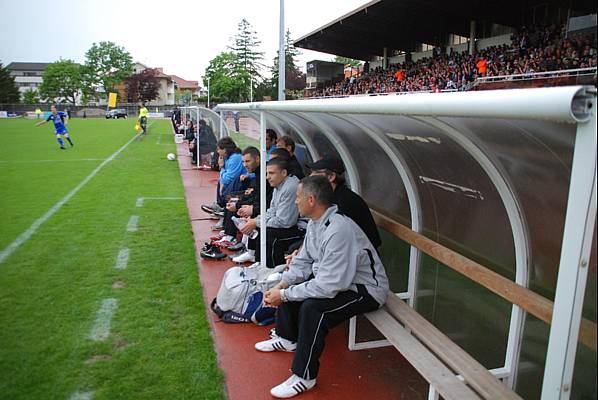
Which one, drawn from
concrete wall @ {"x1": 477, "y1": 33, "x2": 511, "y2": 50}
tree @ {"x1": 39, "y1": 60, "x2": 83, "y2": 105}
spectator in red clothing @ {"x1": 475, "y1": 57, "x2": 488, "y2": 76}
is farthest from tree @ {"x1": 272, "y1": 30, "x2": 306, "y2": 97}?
spectator in red clothing @ {"x1": 475, "y1": 57, "x2": 488, "y2": 76}

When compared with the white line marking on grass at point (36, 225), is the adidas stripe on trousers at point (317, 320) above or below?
above

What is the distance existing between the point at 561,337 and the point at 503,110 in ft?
2.52

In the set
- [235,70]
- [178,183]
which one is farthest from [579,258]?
[235,70]

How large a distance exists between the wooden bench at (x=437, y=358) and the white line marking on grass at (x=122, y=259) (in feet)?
11.8

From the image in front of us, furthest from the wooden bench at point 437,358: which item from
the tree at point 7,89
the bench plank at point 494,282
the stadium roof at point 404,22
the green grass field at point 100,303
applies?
the tree at point 7,89

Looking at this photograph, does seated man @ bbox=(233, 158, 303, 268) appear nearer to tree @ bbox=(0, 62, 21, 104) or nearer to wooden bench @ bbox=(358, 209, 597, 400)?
wooden bench @ bbox=(358, 209, 597, 400)

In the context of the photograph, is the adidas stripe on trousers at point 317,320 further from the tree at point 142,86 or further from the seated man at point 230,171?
the tree at point 142,86

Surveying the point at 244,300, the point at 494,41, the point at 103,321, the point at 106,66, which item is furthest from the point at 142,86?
the point at 244,300

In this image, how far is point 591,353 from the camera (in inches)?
67.0

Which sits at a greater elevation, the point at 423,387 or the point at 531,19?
the point at 531,19

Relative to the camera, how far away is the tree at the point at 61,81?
3332 inches

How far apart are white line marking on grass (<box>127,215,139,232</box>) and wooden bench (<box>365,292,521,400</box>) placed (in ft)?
17.1

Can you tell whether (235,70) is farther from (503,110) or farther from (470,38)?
(503,110)

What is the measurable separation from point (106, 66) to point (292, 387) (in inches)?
3811
